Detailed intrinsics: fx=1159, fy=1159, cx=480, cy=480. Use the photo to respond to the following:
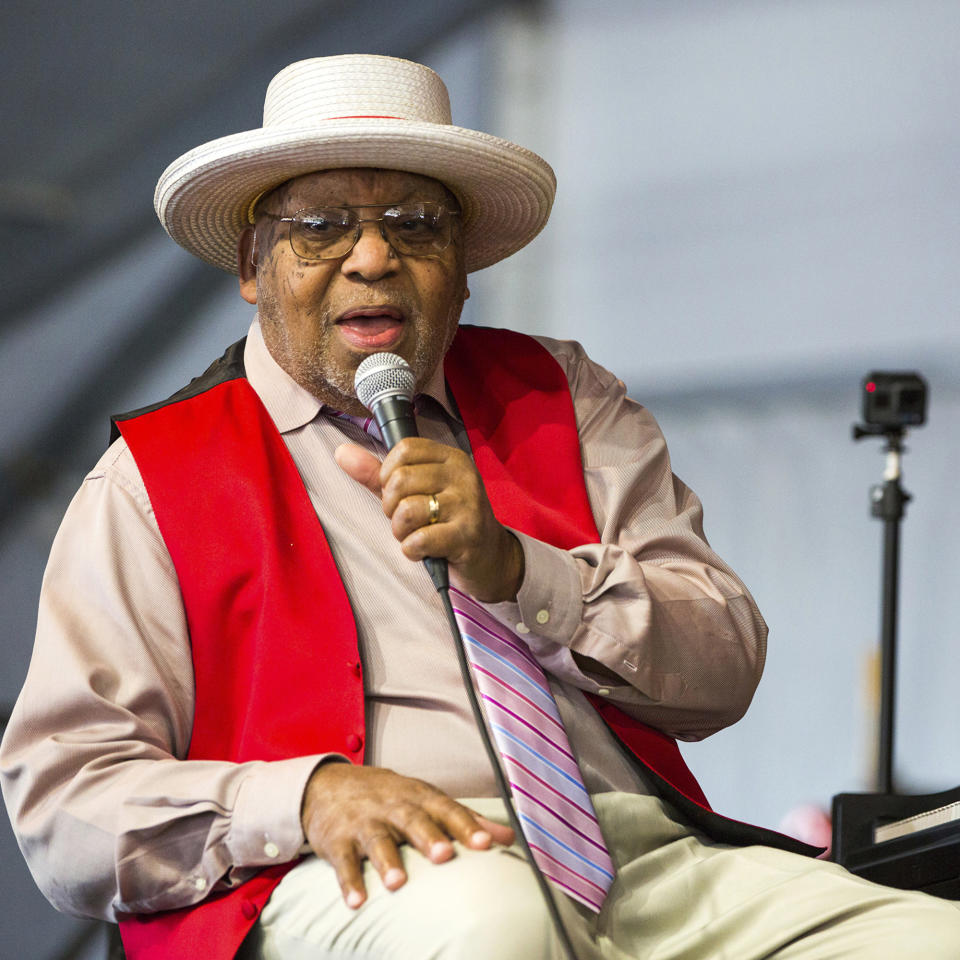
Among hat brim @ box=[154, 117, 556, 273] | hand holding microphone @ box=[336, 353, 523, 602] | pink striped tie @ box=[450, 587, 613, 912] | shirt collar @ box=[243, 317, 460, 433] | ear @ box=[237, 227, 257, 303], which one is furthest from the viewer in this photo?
ear @ box=[237, 227, 257, 303]

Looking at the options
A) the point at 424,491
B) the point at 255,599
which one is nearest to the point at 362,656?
the point at 255,599

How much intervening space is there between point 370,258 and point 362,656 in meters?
0.55

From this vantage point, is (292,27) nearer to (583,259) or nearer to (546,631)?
(583,259)

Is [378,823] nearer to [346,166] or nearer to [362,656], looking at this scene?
[362,656]

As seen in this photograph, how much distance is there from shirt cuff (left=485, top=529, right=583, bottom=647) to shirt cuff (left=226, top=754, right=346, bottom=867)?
0.31 m

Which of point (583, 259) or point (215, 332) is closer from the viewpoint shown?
point (215, 332)

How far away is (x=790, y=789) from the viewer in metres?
3.47

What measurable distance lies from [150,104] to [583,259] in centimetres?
186

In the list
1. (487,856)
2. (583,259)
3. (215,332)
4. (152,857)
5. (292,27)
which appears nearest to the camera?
(487,856)

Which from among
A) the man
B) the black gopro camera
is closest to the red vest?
the man

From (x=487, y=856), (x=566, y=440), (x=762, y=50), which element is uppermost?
(x=762, y=50)

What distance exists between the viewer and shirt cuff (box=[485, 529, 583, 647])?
1.44m

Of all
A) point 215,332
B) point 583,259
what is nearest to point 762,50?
point 583,259

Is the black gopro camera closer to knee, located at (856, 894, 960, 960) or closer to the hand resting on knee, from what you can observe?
Answer: knee, located at (856, 894, 960, 960)
